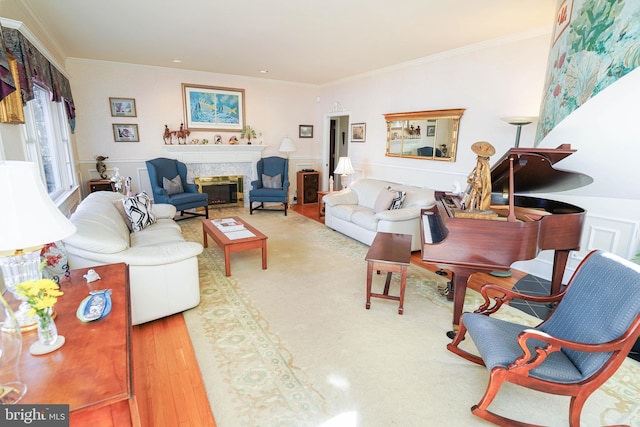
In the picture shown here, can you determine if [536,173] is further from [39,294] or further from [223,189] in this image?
[223,189]

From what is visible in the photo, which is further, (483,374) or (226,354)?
(226,354)

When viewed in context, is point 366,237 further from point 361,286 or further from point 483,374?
point 483,374

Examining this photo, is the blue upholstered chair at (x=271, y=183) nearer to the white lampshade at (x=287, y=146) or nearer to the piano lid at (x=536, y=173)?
the white lampshade at (x=287, y=146)

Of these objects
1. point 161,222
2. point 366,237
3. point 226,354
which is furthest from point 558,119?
point 161,222

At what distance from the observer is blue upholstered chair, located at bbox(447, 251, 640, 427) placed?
1.47 m

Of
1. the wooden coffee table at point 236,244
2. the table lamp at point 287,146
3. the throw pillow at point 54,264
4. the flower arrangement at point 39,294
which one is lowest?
the wooden coffee table at point 236,244

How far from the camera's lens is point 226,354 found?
226 centimetres

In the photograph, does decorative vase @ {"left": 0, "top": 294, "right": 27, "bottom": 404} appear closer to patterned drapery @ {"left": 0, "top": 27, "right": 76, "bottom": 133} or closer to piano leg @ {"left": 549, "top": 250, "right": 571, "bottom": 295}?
patterned drapery @ {"left": 0, "top": 27, "right": 76, "bottom": 133}

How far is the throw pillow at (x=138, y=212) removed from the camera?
138 inches

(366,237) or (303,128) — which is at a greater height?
(303,128)

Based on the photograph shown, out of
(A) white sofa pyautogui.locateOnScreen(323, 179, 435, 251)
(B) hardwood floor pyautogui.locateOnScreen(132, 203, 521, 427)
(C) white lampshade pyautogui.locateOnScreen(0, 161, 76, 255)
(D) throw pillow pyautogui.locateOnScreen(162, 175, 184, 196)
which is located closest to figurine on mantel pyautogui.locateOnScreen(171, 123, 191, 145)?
(D) throw pillow pyautogui.locateOnScreen(162, 175, 184, 196)

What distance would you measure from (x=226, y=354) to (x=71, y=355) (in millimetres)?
1139

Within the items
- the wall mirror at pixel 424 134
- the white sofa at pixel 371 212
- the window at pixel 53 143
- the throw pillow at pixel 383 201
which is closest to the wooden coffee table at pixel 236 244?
the white sofa at pixel 371 212

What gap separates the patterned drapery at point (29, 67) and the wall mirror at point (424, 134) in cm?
467
